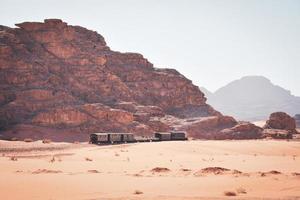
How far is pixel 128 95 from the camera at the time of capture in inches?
2936

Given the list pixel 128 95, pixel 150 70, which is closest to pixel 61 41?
pixel 128 95

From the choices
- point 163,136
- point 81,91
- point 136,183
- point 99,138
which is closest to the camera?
point 136,183

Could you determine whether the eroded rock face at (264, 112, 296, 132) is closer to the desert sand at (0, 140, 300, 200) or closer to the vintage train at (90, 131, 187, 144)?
the vintage train at (90, 131, 187, 144)

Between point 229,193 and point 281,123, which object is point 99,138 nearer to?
point 229,193

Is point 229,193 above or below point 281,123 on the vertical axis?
below

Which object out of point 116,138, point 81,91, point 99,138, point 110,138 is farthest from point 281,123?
point 99,138

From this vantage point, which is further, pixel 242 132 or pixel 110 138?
pixel 242 132

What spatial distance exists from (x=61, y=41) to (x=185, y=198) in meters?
64.0

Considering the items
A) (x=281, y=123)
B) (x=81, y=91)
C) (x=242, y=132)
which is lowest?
(x=242, y=132)

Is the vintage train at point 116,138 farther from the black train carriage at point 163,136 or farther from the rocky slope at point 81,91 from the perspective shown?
the rocky slope at point 81,91

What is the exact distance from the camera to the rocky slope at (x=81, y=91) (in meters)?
60.2

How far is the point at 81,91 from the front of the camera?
228ft

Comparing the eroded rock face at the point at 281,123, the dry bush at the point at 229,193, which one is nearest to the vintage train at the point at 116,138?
the eroded rock face at the point at 281,123

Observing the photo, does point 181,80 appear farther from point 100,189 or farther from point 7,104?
point 100,189
